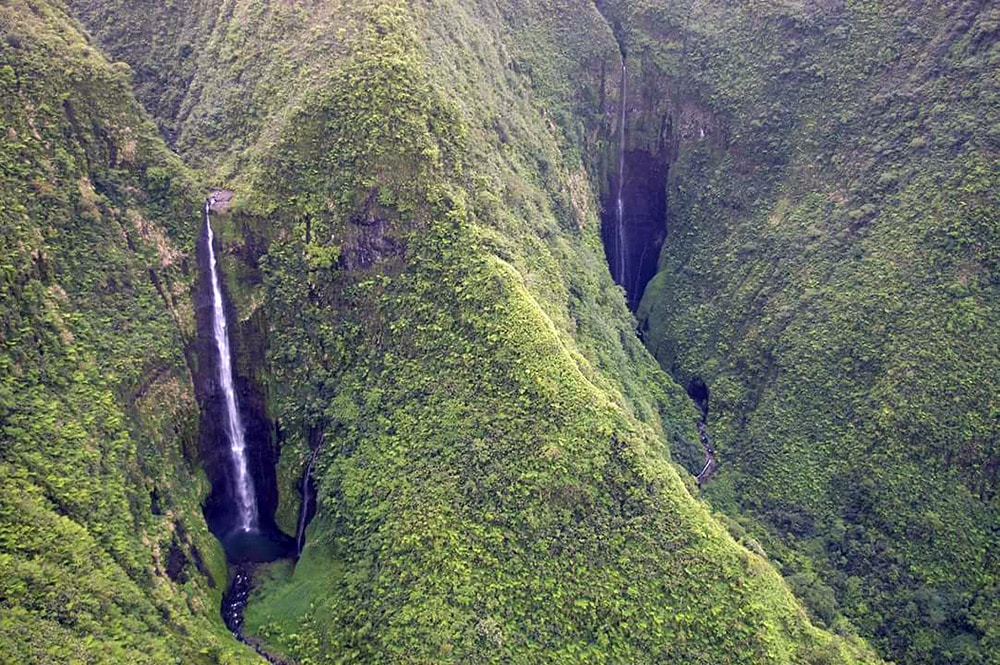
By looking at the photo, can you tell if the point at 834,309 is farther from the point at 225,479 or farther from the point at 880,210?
the point at 225,479

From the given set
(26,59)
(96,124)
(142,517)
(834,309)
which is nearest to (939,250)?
(834,309)

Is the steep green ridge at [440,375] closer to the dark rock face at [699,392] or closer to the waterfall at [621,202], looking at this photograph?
the dark rock face at [699,392]

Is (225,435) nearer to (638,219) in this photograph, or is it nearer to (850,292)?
(850,292)

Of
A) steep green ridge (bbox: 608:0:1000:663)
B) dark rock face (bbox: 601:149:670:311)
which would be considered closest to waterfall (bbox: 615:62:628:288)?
dark rock face (bbox: 601:149:670:311)

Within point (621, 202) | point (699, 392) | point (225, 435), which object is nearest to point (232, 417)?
point (225, 435)

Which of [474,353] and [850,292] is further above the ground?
[850,292]

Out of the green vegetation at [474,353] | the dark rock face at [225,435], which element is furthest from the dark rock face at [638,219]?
the dark rock face at [225,435]
